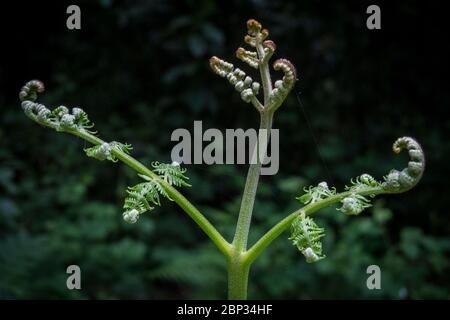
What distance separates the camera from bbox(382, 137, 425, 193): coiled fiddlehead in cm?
71

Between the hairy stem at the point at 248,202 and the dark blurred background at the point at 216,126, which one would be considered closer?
the hairy stem at the point at 248,202

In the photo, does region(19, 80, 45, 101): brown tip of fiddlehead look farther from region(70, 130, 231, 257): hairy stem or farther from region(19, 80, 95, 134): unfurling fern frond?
region(70, 130, 231, 257): hairy stem

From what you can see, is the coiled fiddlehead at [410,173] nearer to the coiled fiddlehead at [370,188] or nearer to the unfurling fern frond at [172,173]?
the coiled fiddlehead at [370,188]

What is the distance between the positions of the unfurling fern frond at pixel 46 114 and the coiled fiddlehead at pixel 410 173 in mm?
472

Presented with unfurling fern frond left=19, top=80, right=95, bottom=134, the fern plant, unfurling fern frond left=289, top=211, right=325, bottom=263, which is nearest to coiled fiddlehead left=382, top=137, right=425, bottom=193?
the fern plant

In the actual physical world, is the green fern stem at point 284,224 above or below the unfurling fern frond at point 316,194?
below

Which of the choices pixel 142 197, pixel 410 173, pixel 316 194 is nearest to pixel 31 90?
pixel 142 197

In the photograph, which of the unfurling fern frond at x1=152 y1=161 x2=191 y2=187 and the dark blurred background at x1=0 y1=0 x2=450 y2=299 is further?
the dark blurred background at x1=0 y1=0 x2=450 y2=299

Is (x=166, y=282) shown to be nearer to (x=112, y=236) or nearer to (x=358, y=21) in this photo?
(x=112, y=236)

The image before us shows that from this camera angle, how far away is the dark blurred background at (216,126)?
8.96 ft

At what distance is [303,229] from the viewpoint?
2.62 ft

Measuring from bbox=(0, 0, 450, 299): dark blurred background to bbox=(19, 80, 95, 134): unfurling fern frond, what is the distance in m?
1.83

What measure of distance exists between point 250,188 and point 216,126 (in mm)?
2827

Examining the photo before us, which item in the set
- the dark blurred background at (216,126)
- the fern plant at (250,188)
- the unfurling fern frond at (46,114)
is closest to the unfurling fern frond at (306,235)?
the fern plant at (250,188)
